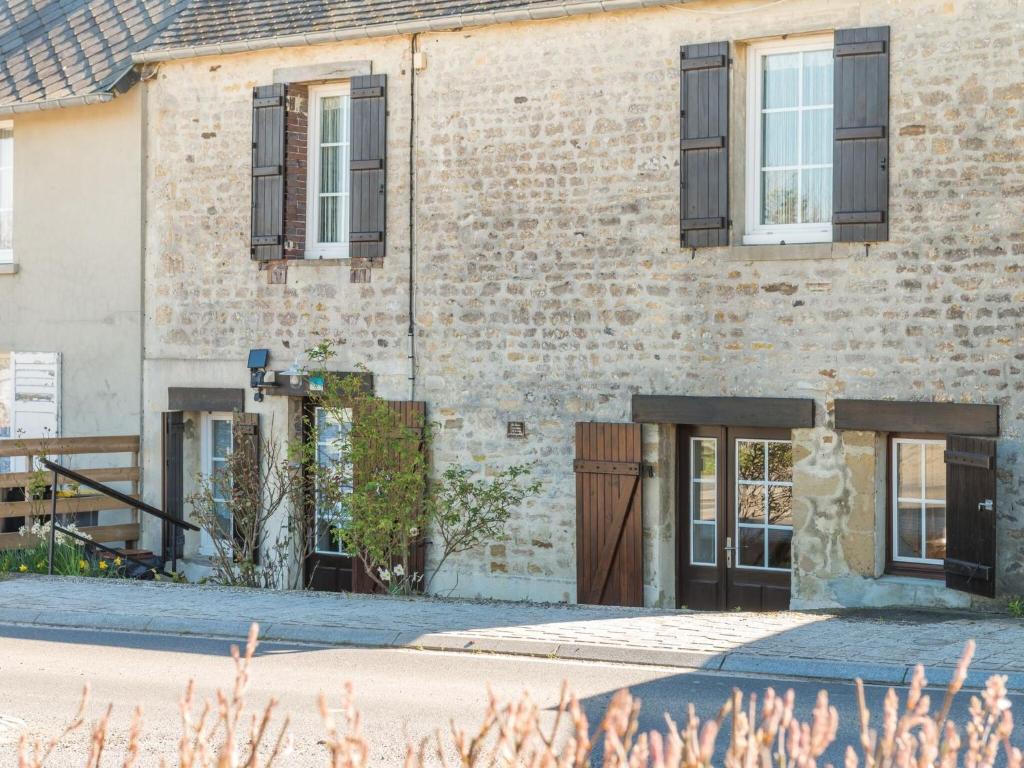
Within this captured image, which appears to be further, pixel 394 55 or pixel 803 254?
pixel 394 55

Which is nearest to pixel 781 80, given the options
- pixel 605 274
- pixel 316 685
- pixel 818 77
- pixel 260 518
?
pixel 818 77

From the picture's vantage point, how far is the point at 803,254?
1272 centimetres

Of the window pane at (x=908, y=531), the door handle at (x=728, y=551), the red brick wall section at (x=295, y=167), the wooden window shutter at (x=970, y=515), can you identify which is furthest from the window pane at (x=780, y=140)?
the red brick wall section at (x=295, y=167)

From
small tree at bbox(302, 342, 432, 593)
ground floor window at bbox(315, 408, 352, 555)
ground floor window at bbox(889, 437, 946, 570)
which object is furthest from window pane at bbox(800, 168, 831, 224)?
ground floor window at bbox(315, 408, 352, 555)

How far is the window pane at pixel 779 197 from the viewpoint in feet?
42.9

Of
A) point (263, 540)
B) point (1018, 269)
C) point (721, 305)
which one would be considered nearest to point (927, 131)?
point (1018, 269)

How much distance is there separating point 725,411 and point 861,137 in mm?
2613

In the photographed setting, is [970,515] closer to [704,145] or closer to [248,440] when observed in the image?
[704,145]

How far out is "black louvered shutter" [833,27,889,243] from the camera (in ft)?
40.5

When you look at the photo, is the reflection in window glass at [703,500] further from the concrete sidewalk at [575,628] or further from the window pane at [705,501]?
the concrete sidewalk at [575,628]

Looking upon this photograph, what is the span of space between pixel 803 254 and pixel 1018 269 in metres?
1.78

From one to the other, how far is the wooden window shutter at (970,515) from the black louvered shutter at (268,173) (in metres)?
7.14

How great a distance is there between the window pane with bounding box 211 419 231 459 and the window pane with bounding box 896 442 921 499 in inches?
289

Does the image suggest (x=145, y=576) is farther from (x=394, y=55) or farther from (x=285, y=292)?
(x=394, y=55)
